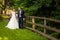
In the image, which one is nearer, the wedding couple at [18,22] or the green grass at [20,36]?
the green grass at [20,36]

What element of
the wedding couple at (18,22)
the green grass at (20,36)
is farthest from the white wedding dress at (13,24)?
the green grass at (20,36)

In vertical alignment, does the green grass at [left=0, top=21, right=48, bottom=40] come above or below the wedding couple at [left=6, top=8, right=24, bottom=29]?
below

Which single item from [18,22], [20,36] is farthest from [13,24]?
[20,36]

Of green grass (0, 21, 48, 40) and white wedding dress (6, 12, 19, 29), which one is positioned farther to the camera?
white wedding dress (6, 12, 19, 29)

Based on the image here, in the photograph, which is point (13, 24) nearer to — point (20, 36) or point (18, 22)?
point (18, 22)

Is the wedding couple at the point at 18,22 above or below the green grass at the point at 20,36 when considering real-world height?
above

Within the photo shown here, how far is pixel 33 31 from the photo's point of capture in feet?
53.6

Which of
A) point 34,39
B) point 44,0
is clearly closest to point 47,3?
point 44,0

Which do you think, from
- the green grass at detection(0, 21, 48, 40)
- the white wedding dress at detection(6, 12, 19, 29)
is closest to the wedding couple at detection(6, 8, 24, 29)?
the white wedding dress at detection(6, 12, 19, 29)

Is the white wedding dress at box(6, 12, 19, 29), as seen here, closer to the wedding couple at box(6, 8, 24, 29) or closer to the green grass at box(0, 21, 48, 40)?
the wedding couple at box(6, 8, 24, 29)

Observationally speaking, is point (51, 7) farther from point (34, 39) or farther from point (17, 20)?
point (34, 39)

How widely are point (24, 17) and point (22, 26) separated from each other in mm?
1109

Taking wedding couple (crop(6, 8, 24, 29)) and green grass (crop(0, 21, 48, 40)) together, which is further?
wedding couple (crop(6, 8, 24, 29))

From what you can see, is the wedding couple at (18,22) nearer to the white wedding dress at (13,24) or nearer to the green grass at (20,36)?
the white wedding dress at (13,24)
